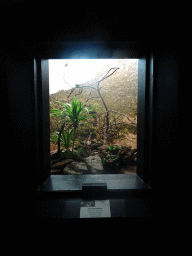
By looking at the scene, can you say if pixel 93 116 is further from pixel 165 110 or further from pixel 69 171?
pixel 165 110

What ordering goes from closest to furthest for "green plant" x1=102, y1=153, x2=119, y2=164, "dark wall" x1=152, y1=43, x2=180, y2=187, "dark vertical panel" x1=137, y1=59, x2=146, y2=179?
"dark wall" x1=152, y1=43, x2=180, y2=187, "dark vertical panel" x1=137, y1=59, x2=146, y2=179, "green plant" x1=102, y1=153, x2=119, y2=164

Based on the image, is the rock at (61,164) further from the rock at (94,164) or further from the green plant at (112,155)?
the green plant at (112,155)

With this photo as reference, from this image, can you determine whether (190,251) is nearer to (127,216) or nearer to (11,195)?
(127,216)

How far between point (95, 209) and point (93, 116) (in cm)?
113

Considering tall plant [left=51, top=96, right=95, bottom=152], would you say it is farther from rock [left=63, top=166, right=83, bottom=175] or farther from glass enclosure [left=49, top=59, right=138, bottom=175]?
rock [left=63, top=166, right=83, bottom=175]

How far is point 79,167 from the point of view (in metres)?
1.62

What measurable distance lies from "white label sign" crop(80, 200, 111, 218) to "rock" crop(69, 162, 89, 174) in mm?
540

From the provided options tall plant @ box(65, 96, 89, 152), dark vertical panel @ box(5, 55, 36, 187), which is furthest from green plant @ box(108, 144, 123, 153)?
dark vertical panel @ box(5, 55, 36, 187)

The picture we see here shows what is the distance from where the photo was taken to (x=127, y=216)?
97 centimetres

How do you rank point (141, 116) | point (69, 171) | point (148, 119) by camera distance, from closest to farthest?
1. point (148, 119)
2. point (141, 116)
3. point (69, 171)

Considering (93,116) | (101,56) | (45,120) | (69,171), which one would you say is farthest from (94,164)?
(101,56)

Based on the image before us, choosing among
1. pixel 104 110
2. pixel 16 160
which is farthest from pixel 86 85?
pixel 16 160

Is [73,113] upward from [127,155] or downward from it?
upward

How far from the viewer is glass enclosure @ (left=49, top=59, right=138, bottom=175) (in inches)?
65.3
